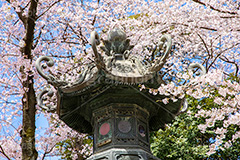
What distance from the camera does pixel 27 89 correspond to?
7051 mm

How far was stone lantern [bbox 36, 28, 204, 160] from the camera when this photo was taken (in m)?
4.08

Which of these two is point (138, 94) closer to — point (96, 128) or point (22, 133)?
point (96, 128)

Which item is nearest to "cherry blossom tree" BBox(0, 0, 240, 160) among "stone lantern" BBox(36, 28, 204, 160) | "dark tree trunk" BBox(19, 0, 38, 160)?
"dark tree trunk" BBox(19, 0, 38, 160)

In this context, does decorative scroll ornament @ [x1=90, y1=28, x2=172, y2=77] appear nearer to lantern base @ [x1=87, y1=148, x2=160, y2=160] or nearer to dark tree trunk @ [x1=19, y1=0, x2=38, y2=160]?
lantern base @ [x1=87, y1=148, x2=160, y2=160]

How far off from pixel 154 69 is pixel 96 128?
4.60 feet

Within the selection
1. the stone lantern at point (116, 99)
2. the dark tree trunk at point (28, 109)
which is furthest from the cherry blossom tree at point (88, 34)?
the stone lantern at point (116, 99)

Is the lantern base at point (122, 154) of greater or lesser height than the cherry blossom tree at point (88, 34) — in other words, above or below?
below

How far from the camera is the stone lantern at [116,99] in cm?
408

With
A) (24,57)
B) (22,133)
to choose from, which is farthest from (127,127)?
(24,57)

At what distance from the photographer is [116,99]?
4477mm

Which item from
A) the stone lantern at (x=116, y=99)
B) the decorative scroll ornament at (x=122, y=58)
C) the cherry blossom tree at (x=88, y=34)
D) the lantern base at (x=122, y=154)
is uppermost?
the cherry blossom tree at (x=88, y=34)

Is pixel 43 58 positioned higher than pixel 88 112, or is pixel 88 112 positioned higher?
pixel 43 58

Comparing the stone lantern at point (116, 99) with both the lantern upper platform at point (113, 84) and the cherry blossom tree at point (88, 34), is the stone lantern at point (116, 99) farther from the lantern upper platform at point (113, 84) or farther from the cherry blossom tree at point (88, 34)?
the cherry blossom tree at point (88, 34)

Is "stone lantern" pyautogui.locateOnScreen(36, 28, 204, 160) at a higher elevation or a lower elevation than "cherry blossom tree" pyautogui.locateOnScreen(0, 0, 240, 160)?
lower
